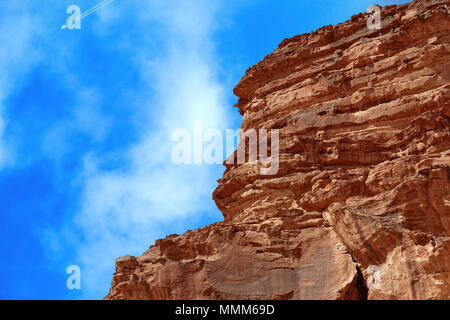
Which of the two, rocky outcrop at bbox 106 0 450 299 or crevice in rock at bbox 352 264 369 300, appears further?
rocky outcrop at bbox 106 0 450 299

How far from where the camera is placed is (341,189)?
54.7 feet

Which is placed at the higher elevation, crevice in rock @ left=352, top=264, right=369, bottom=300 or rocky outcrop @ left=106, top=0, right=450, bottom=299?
rocky outcrop @ left=106, top=0, right=450, bottom=299

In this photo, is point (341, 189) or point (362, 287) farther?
point (341, 189)

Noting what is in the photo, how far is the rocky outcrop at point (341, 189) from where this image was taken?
14625 millimetres

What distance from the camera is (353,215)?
595 inches

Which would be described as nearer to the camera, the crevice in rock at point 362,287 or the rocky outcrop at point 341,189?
the crevice in rock at point 362,287

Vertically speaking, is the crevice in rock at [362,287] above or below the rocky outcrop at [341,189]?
below

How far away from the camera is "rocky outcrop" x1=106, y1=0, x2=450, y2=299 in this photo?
14.6 metres

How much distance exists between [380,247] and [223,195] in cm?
829

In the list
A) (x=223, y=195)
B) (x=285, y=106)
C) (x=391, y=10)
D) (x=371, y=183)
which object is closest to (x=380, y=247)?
(x=371, y=183)

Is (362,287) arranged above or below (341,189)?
below

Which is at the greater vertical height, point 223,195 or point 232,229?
point 223,195

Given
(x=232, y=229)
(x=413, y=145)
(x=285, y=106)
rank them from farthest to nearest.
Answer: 1. (x=285, y=106)
2. (x=413, y=145)
3. (x=232, y=229)
